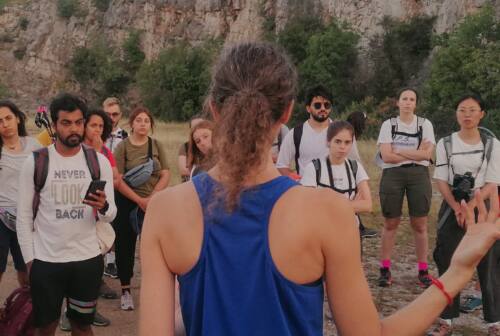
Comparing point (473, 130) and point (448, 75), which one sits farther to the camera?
point (448, 75)

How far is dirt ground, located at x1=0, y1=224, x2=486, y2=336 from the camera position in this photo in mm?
5055

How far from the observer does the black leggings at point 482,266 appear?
4.75 meters

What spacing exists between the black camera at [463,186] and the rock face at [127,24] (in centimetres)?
2929

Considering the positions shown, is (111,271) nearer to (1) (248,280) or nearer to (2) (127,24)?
(1) (248,280)

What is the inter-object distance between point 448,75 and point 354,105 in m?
6.54

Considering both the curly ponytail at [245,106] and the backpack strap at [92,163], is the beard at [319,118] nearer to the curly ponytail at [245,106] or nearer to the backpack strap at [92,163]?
the backpack strap at [92,163]

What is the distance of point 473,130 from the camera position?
197 inches

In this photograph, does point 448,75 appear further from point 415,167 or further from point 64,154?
point 64,154

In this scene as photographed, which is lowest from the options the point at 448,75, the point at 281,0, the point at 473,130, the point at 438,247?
the point at 438,247

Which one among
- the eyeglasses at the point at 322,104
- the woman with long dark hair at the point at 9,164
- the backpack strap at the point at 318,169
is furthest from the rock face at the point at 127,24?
the woman with long dark hair at the point at 9,164

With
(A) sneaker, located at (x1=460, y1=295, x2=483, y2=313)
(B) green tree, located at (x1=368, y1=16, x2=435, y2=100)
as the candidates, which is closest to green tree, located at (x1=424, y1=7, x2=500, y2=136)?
(B) green tree, located at (x1=368, y1=16, x2=435, y2=100)

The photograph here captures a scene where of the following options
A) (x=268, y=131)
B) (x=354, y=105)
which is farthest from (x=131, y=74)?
(x=268, y=131)

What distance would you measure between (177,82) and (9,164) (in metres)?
38.8

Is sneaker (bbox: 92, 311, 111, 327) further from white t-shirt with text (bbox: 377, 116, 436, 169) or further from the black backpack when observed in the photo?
white t-shirt with text (bbox: 377, 116, 436, 169)
